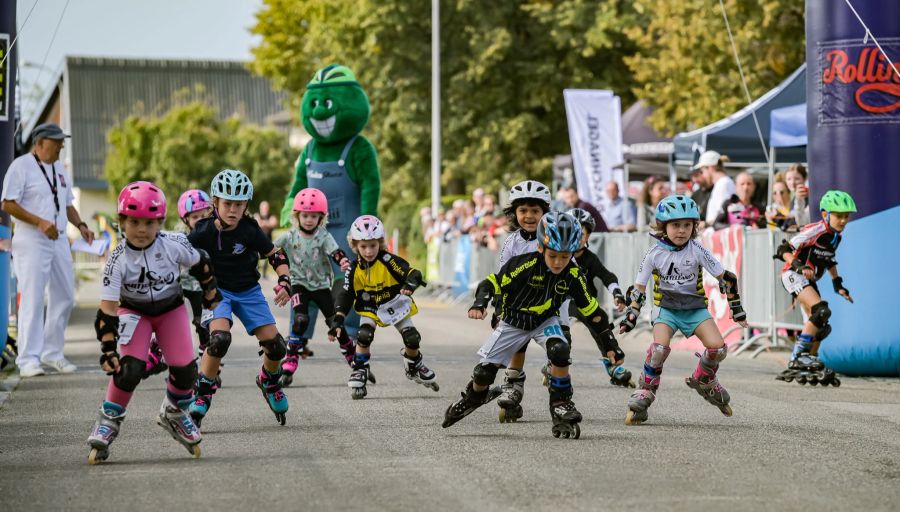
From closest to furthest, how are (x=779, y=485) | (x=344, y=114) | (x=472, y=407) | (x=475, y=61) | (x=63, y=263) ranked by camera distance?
1. (x=779, y=485)
2. (x=472, y=407)
3. (x=63, y=263)
4. (x=344, y=114)
5. (x=475, y=61)

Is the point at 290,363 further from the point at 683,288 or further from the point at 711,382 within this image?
the point at 711,382

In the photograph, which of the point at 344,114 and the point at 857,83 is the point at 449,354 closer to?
the point at 344,114

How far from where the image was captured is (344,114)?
16219 millimetres

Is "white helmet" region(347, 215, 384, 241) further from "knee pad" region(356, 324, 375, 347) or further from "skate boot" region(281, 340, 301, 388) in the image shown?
"skate boot" region(281, 340, 301, 388)

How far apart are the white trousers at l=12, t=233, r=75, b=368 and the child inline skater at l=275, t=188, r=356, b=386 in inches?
87.4

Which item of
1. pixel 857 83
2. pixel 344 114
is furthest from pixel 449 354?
pixel 857 83

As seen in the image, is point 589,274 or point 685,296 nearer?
point 685,296

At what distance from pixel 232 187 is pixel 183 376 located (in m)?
1.76

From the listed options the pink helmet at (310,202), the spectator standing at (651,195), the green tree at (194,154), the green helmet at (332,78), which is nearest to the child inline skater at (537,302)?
the pink helmet at (310,202)

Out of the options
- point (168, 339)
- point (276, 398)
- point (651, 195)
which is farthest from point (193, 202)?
point (651, 195)

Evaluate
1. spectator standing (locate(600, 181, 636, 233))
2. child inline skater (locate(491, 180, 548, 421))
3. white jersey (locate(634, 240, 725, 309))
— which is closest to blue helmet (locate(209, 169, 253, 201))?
child inline skater (locate(491, 180, 548, 421))

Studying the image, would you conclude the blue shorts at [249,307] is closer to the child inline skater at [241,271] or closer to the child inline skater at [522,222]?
the child inline skater at [241,271]

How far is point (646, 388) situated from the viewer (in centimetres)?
1098

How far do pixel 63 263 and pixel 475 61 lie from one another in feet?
94.9
